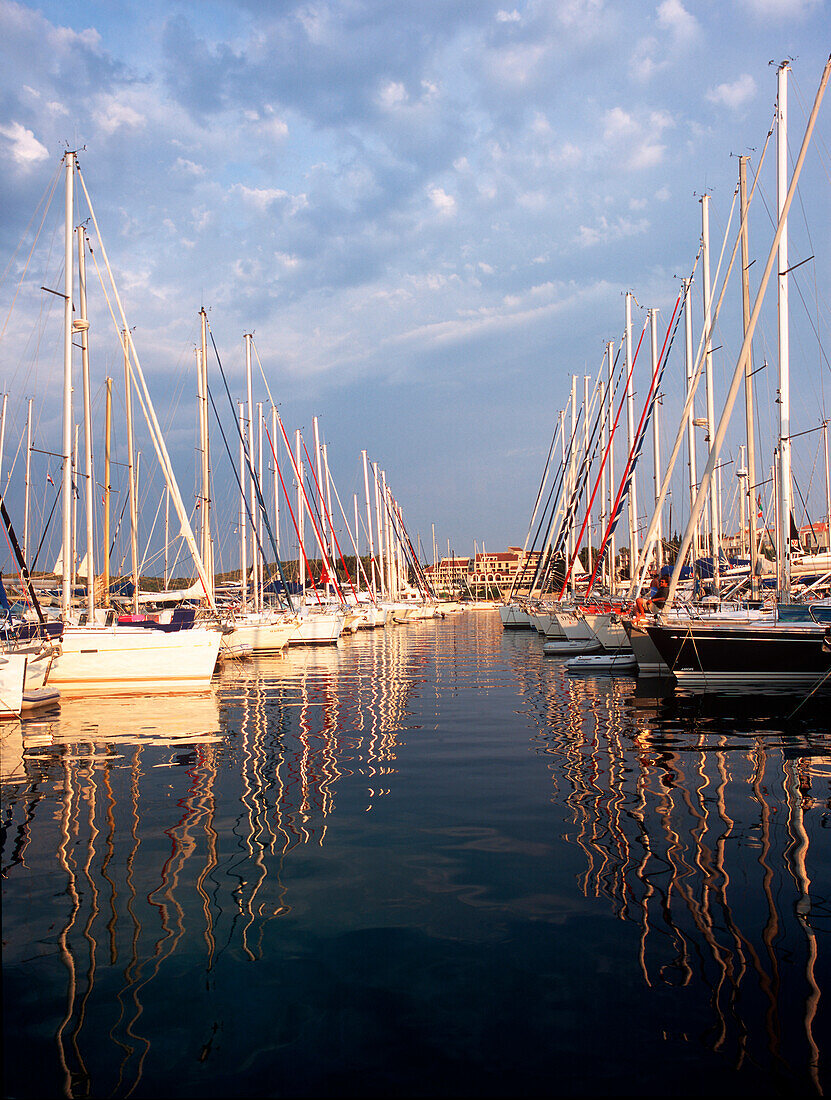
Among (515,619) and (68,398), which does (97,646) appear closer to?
(68,398)

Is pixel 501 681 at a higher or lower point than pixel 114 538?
lower

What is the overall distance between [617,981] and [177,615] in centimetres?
2129

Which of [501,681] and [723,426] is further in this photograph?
[501,681]

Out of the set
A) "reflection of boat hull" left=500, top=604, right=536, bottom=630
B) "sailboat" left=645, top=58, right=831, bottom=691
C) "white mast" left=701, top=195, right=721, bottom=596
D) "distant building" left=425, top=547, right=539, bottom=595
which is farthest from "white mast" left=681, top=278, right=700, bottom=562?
"distant building" left=425, top=547, right=539, bottom=595


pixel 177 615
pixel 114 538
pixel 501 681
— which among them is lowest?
pixel 501 681

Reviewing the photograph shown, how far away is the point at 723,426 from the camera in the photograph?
1705cm

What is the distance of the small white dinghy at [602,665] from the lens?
24203 millimetres

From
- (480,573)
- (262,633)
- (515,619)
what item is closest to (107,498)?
(262,633)

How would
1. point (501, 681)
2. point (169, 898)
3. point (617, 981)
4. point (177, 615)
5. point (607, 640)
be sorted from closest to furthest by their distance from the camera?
point (617, 981), point (169, 898), point (501, 681), point (177, 615), point (607, 640)

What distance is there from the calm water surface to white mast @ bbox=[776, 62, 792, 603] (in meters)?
6.92

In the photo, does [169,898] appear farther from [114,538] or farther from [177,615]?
[114,538]

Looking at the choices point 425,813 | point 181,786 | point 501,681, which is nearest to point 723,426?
point 501,681

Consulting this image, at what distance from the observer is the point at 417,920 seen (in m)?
5.86

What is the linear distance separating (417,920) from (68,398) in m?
16.8
